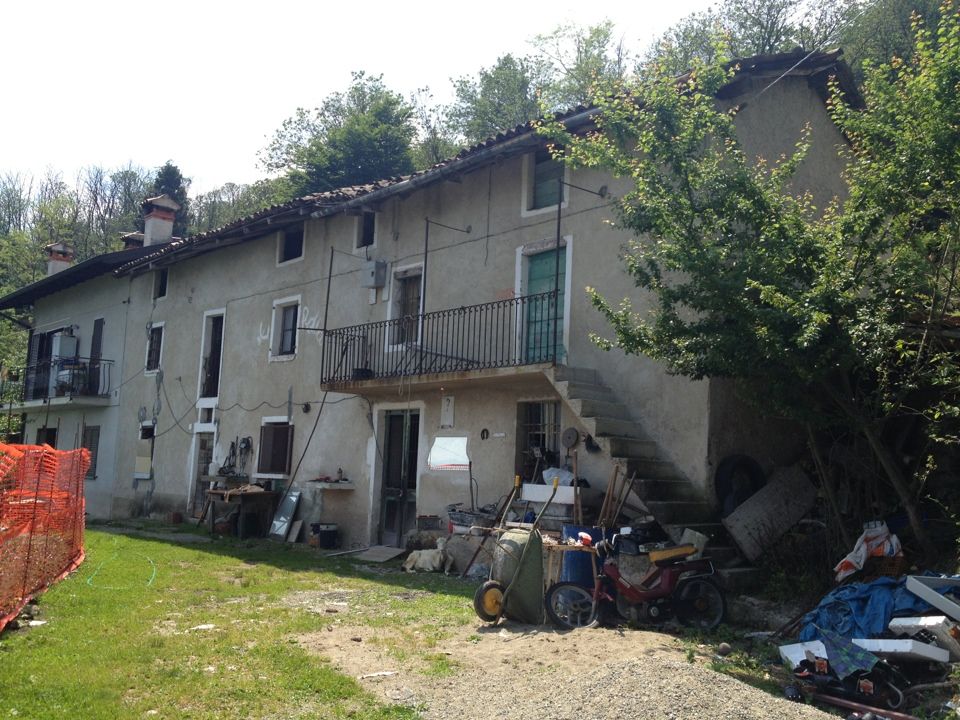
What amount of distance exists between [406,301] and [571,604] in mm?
8198

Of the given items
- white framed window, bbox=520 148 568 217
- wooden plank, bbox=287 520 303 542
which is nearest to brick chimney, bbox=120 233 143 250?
wooden plank, bbox=287 520 303 542

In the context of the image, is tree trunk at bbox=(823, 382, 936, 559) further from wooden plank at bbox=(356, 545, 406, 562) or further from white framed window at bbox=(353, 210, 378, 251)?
white framed window at bbox=(353, 210, 378, 251)

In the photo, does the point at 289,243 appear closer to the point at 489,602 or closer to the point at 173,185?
the point at 489,602

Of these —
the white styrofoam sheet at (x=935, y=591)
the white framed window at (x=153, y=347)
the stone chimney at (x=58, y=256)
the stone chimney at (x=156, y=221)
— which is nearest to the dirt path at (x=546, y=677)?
the white styrofoam sheet at (x=935, y=591)

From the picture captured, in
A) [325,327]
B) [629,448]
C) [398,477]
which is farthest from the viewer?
[325,327]

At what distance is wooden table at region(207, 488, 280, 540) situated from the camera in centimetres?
1586

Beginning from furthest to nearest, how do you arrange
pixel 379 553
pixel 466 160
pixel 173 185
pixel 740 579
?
pixel 173 185 < pixel 379 553 < pixel 466 160 < pixel 740 579

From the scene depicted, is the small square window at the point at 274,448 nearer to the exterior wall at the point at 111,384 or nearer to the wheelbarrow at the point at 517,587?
the exterior wall at the point at 111,384

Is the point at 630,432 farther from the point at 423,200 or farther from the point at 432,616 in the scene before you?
the point at 423,200

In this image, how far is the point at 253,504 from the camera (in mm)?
16172

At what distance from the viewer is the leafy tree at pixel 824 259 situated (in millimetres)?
7113

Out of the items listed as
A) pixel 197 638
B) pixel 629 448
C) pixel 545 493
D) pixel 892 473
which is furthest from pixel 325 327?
pixel 892 473

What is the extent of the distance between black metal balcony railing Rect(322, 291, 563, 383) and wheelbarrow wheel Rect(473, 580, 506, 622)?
4019mm

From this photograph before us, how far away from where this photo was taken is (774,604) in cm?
828
